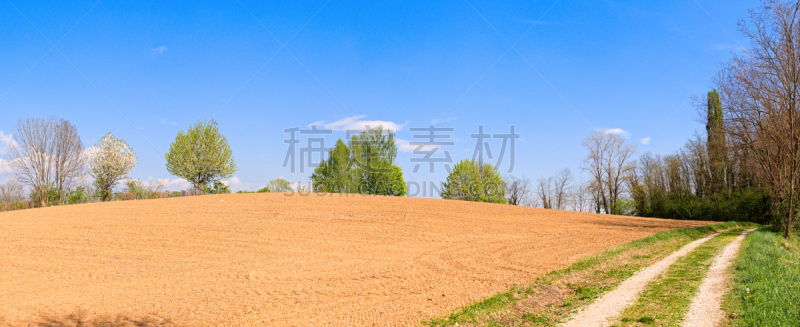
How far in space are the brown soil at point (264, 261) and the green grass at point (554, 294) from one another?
0.73 meters

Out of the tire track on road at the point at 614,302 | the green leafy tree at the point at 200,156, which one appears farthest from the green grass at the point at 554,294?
the green leafy tree at the point at 200,156

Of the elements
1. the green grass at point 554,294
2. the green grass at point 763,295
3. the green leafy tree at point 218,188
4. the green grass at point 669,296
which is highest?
the green leafy tree at point 218,188

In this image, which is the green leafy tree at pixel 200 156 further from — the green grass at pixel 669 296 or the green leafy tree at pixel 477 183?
the green grass at pixel 669 296

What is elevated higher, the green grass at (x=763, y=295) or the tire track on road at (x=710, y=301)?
the green grass at (x=763, y=295)

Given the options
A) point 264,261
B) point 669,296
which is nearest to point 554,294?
point 669,296

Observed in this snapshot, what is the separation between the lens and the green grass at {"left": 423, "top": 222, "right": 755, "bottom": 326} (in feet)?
28.1

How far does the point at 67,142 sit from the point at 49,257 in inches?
1396

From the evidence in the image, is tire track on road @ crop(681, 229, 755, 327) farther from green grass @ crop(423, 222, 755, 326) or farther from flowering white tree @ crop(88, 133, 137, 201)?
flowering white tree @ crop(88, 133, 137, 201)

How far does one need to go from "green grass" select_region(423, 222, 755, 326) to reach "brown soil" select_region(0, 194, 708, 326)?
28.9 inches

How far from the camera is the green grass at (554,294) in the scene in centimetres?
855

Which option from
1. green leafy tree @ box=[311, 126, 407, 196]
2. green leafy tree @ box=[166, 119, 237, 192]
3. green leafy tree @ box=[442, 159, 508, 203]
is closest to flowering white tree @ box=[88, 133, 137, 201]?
green leafy tree @ box=[166, 119, 237, 192]

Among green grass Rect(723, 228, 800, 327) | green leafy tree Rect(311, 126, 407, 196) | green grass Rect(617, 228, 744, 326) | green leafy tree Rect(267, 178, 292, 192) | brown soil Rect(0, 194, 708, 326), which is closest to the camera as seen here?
green grass Rect(723, 228, 800, 327)

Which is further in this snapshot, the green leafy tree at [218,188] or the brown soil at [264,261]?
the green leafy tree at [218,188]

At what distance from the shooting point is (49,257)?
53.6 ft
